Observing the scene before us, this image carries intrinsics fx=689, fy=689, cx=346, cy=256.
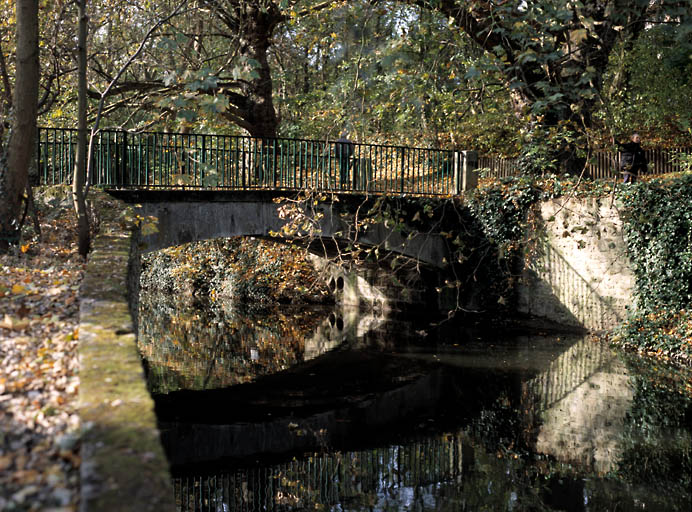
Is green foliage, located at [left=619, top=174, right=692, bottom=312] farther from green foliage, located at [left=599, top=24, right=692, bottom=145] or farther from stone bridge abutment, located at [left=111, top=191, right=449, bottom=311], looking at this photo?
green foliage, located at [left=599, top=24, right=692, bottom=145]

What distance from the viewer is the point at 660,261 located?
11.6 meters

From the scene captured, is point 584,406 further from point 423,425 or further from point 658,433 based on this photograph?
point 423,425

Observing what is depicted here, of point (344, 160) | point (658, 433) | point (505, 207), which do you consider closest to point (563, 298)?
point (505, 207)

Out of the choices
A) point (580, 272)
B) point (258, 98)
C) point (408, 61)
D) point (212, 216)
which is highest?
point (258, 98)

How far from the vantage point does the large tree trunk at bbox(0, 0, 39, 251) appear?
759 cm

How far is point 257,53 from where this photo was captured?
16812 mm

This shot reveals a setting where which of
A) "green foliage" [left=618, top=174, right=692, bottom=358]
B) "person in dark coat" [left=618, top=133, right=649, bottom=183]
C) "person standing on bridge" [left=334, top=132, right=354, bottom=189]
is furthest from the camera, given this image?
"person in dark coat" [left=618, top=133, right=649, bottom=183]

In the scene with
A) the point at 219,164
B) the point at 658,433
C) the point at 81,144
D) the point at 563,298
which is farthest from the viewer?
the point at 563,298

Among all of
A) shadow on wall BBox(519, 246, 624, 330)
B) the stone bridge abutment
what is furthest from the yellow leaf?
shadow on wall BBox(519, 246, 624, 330)

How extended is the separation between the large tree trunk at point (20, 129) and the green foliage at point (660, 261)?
9.56 meters

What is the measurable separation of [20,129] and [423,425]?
567 centimetres

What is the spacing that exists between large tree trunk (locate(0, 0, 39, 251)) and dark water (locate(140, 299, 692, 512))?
113 inches

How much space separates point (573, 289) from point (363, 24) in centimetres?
654

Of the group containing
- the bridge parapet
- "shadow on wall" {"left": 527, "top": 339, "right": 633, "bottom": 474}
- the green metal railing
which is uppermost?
the green metal railing
